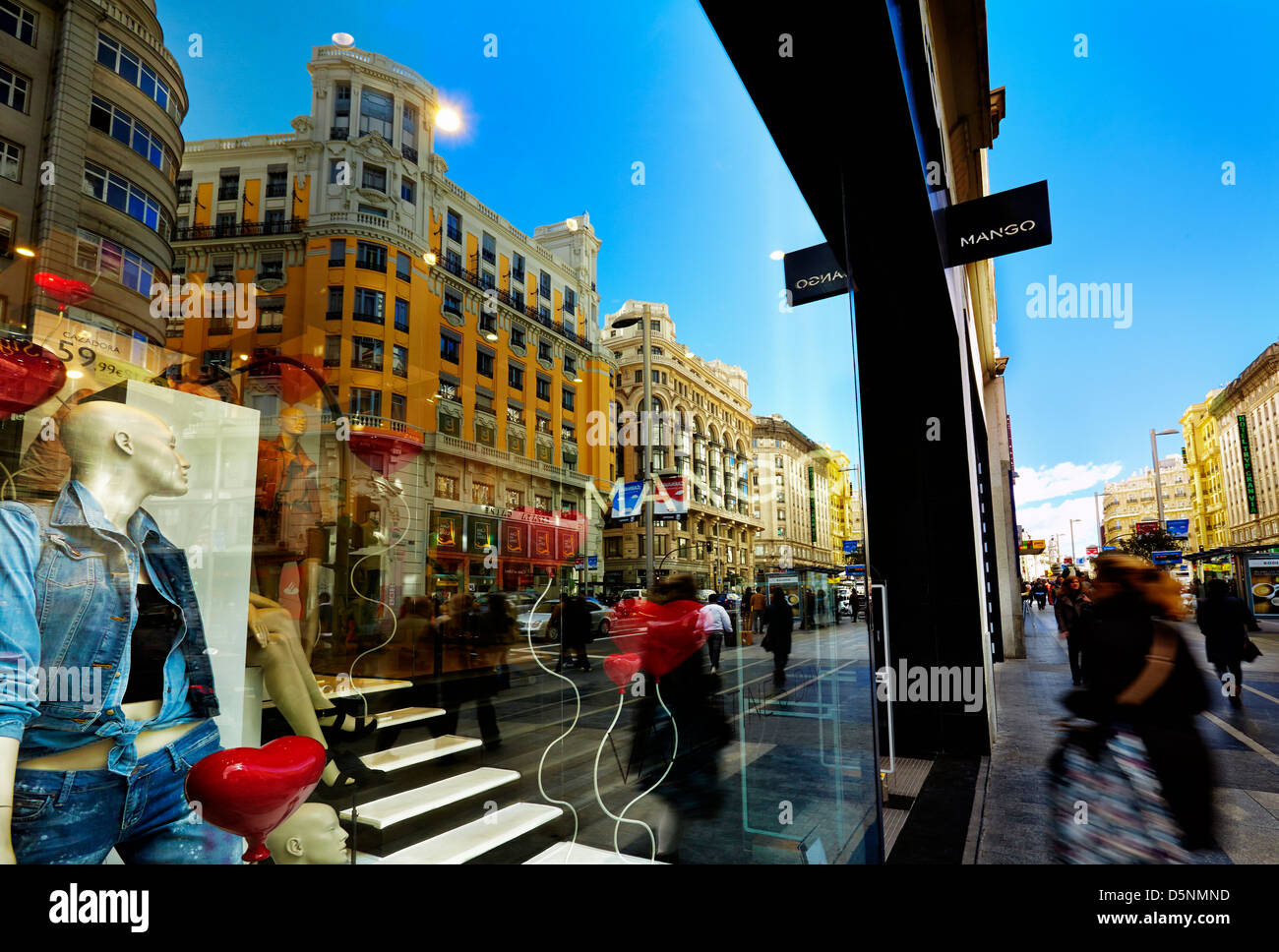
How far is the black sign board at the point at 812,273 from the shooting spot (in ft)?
7.43

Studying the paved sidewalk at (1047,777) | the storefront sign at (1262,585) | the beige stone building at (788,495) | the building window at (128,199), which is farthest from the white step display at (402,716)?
the storefront sign at (1262,585)

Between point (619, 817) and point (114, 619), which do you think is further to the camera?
point (619, 817)

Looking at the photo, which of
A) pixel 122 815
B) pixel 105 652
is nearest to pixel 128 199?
pixel 105 652

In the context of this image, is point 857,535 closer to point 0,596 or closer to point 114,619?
point 114,619

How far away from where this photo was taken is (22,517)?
4.00 ft

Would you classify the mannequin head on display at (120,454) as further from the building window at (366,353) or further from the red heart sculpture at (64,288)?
the building window at (366,353)

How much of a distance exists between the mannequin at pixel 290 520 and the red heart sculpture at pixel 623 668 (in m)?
1.02

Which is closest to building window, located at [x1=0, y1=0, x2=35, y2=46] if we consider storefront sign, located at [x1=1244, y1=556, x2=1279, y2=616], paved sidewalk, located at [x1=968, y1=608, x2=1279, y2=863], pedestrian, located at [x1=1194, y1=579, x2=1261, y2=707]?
paved sidewalk, located at [x1=968, y1=608, x2=1279, y2=863]

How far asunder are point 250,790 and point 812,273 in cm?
238

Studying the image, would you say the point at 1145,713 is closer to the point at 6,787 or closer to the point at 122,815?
the point at 122,815

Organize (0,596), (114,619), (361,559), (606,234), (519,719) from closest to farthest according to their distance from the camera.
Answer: (0,596) < (114,619) < (361,559) < (606,234) < (519,719)

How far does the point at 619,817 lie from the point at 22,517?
1.82 metres
